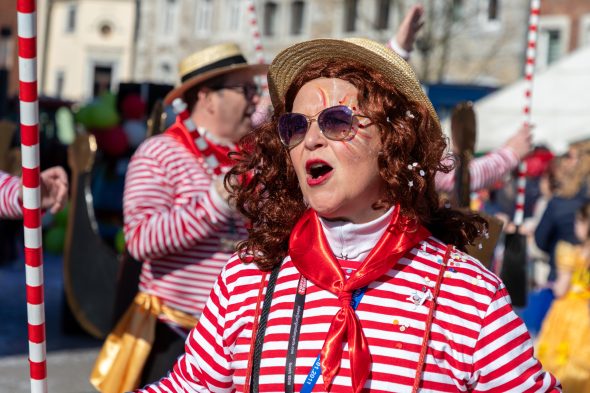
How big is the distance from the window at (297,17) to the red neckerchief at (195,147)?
34.1m

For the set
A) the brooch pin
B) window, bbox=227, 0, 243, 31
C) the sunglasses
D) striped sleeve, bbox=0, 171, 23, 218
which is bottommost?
window, bbox=227, 0, 243, 31

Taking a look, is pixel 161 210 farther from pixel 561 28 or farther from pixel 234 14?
pixel 234 14

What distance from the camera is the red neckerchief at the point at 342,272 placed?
2.04 metres

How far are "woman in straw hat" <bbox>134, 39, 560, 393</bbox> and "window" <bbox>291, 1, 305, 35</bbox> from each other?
118 feet

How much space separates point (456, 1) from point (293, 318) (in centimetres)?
2956

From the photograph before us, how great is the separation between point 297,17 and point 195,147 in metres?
34.5

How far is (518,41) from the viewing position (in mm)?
29625

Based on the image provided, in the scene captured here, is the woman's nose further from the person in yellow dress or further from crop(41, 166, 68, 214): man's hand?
the person in yellow dress

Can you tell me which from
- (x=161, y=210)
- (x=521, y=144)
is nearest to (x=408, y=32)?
(x=521, y=144)

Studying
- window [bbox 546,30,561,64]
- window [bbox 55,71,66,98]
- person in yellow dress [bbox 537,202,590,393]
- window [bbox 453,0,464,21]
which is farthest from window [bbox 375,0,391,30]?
person in yellow dress [bbox 537,202,590,393]

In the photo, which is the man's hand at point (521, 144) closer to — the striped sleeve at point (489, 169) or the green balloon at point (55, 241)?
the striped sleeve at point (489, 169)

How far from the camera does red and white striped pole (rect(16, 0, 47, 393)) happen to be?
2.24 metres

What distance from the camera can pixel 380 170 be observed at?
85.4 inches

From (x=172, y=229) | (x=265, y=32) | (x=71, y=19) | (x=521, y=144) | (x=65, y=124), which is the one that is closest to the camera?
(x=172, y=229)
